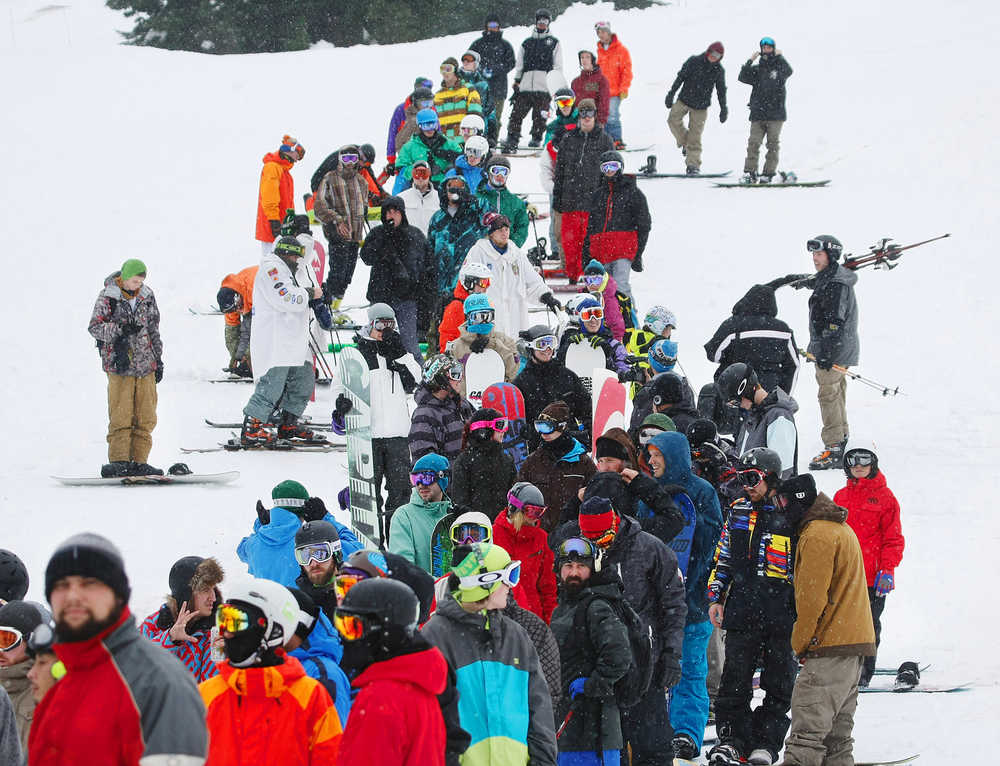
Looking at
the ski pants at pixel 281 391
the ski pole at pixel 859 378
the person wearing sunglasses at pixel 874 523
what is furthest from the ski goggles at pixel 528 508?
the ski pole at pixel 859 378

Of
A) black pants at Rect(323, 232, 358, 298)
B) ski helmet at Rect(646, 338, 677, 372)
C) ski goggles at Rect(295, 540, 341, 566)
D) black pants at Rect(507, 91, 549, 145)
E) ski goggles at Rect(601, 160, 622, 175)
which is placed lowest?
ski goggles at Rect(295, 540, 341, 566)

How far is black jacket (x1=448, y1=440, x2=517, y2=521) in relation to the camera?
23.9 ft

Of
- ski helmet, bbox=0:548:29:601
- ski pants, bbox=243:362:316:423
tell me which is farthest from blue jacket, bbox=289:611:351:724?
ski pants, bbox=243:362:316:423

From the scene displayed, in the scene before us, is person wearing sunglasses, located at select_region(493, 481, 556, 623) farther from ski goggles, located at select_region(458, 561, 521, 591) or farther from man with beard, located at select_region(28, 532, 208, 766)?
man with beard, located at select_region(28, 532, 208, 766)

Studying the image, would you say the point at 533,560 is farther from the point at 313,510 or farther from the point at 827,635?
the point at 827,635

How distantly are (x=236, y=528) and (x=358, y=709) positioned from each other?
19.7 ft

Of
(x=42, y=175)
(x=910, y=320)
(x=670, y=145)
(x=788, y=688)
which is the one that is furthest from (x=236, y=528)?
(x=670, y=145)

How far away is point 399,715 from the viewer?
366 centimetres

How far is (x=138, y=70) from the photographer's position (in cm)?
2506

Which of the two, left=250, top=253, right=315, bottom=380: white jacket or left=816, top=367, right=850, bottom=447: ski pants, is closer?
left=250, top=253, right=315, bottom=380: white jacket

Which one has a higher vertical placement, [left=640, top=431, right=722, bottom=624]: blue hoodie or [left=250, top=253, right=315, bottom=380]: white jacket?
[left=250, top=253, right=315, bottom=380]: white jacket

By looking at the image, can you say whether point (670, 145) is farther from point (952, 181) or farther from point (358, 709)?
point (358, 709)

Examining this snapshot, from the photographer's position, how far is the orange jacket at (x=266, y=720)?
378 cm

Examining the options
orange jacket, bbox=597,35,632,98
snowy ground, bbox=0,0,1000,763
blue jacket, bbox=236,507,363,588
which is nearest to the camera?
blue jacket, bbox=236,507,363,588
